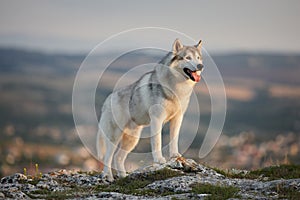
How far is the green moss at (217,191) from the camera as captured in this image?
14273mm

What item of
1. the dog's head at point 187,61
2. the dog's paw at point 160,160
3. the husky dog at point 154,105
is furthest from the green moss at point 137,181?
the dog's head at point 187,61

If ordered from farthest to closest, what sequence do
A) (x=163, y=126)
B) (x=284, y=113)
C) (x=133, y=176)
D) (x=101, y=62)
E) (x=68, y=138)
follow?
(x=284, y=113)
(x=68, y=138)
(x=101, y=62)
(x=163, y=126)
(x=133, y=176)

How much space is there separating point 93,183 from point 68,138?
167 metres

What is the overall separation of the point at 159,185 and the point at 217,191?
1817 millimetres

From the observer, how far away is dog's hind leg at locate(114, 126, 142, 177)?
1985cm

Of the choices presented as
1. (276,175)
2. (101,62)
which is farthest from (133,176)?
(101,62)

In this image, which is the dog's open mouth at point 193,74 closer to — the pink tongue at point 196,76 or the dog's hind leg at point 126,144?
the pink tongue at point 196,76

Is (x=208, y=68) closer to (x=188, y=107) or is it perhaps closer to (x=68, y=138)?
(x=188, y=107)

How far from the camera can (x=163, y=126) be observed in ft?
62.3

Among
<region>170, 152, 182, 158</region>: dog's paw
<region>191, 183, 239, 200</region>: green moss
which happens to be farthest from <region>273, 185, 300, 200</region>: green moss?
<region>170, 152, 182, 158</region>: dog's paw

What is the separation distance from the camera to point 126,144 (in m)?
20.2

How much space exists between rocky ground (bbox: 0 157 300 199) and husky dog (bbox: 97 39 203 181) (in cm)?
103

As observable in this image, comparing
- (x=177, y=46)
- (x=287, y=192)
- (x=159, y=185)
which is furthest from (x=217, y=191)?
(x=177, y=46)

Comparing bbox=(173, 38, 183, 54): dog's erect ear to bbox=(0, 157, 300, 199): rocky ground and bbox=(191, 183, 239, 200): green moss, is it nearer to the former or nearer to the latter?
bbox=(0, 157, 300, 199): rocky ground
